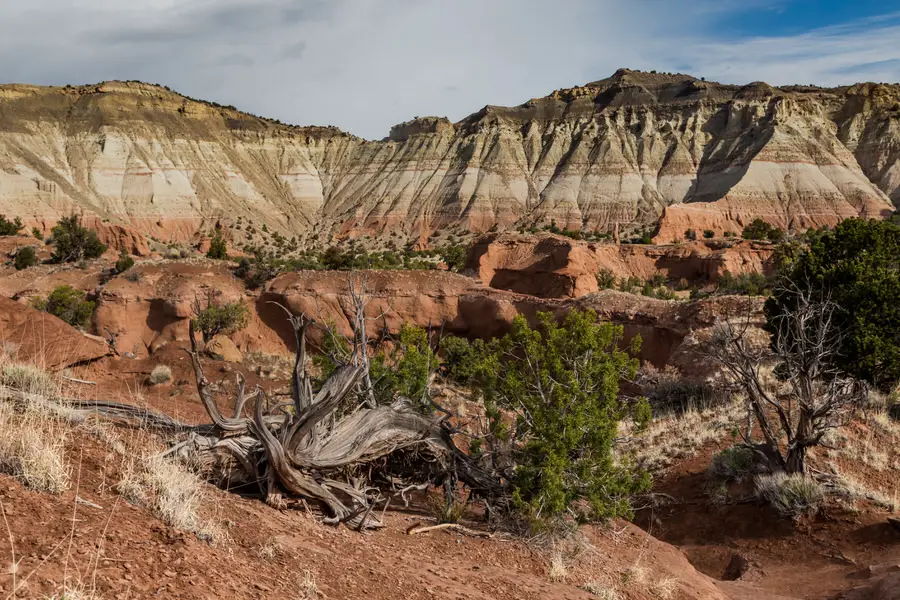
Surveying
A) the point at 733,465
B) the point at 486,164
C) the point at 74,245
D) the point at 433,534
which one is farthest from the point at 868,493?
the point at 486,164

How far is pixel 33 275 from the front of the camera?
3027 centimetres

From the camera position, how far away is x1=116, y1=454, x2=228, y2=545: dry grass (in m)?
4.32

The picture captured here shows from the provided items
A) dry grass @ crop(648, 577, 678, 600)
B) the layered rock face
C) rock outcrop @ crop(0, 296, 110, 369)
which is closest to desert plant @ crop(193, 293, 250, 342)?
rock outcrop @ crop(0, 296, 110, 369)

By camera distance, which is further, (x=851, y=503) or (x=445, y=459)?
(x=851, y=503)

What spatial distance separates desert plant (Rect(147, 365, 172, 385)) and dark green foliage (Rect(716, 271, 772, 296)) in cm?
2577

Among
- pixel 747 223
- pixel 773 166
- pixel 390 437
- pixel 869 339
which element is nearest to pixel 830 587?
pixel 390 437

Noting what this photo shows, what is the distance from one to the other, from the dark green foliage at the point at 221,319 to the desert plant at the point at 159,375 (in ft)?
18.7

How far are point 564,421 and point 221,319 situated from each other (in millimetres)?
20044

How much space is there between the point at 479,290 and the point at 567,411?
19238 millimetres

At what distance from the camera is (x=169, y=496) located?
14.7 ft

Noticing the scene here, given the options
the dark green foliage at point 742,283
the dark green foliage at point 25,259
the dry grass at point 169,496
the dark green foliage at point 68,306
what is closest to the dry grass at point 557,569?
the dry grass at point 169,496

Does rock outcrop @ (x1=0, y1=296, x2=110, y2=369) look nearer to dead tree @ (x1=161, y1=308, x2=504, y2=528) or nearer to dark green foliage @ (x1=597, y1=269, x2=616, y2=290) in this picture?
dead tree @ (x1=161, y1=308, x2=504, y2=528)

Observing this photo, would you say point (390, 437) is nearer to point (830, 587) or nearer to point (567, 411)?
point (567, 411)

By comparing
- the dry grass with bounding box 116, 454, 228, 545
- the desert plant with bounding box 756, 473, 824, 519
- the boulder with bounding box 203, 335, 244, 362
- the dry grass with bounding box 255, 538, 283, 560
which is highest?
the dry grass with bounding box 116, 454, 228, 545
